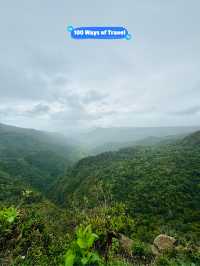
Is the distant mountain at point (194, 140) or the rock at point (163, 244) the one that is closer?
the rock at point (163, 244)

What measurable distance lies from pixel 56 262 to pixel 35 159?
555 ft

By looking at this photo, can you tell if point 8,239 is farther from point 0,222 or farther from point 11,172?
point 11,172

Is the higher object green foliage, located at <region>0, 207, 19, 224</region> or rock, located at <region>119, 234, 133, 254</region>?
green foliage, located at <region>0, 207, 19, 224</region>

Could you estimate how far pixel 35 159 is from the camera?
167125 mm

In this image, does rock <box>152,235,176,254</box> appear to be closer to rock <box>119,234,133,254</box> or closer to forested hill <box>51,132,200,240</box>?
rock <box>119,234,133,254</box>

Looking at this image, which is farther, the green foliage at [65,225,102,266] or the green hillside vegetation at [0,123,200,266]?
the green hillside vegetation at [0,123,200,266]

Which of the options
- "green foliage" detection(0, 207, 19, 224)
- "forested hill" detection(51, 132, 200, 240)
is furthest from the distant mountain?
"green foliage" detection(0, 207, 19, 224)

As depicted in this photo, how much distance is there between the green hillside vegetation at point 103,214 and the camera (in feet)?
21.3

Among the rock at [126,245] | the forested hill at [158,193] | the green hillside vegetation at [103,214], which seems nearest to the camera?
the green hillside vegetation at [103,214]

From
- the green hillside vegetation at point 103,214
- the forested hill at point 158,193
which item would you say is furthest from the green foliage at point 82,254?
the forested hill at point 158,193

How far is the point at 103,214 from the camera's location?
9297 mm

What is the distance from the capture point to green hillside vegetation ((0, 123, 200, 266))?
650 centimetres

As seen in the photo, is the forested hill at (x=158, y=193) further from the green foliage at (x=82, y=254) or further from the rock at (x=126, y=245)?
the green foliage at (x=82, y=254)

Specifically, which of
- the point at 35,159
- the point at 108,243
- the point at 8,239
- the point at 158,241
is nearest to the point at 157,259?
the point at 108,243
